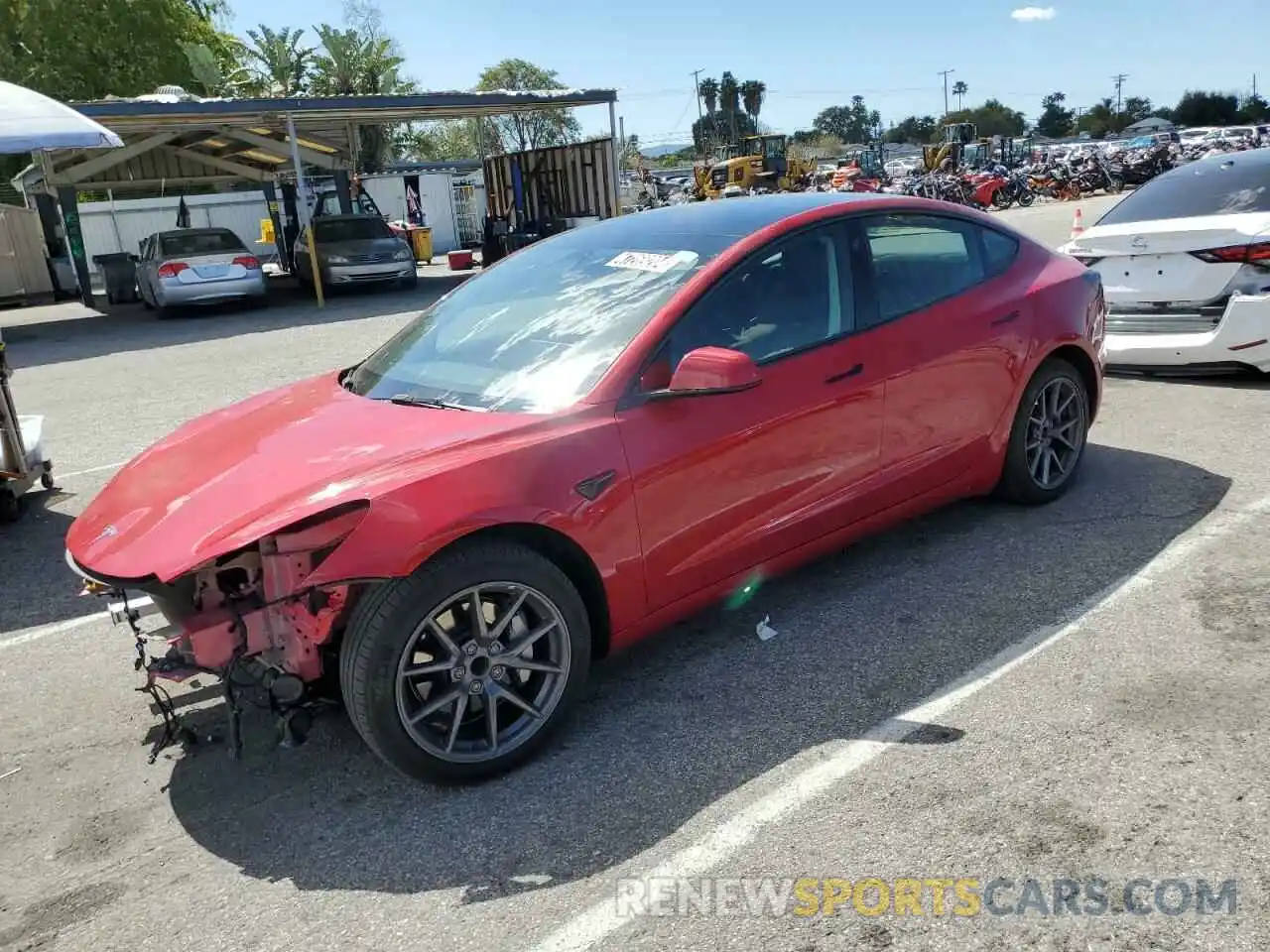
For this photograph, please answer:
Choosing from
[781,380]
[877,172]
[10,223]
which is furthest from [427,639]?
[877,172]

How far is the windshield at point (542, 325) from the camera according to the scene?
344cm

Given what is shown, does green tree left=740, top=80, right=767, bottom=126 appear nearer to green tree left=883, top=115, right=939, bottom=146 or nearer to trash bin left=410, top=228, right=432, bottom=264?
green tree left=883, top=115, right=939, bottom=146

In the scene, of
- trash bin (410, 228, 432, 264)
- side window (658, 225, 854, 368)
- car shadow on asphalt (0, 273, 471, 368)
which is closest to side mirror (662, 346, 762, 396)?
side window (658, 225, 854, 368)

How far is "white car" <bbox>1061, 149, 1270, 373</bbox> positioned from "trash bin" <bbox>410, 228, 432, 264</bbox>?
75.1ft

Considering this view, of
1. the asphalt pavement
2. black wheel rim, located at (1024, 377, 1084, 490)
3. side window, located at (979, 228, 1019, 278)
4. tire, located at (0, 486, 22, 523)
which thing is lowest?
the asphalt pavement

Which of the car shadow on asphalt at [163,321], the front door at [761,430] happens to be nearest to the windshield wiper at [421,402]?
the front door at [761,430]

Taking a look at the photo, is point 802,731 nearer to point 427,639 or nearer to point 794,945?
point 794,945

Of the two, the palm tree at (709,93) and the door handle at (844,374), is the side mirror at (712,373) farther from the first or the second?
the palm tree at (709,93)

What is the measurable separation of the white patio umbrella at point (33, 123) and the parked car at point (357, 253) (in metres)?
10.3

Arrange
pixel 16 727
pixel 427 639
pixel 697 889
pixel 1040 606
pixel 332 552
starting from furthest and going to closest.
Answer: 1. pixel 1040 606
2. pixel 16 727
3. pixel 427 639
4. pixel 332 552
5. pixel 697 889

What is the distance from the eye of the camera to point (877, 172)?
4194 cm

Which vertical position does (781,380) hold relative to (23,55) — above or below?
below

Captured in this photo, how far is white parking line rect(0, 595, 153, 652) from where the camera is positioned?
4.34 meters

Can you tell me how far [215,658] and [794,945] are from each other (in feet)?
5.72
